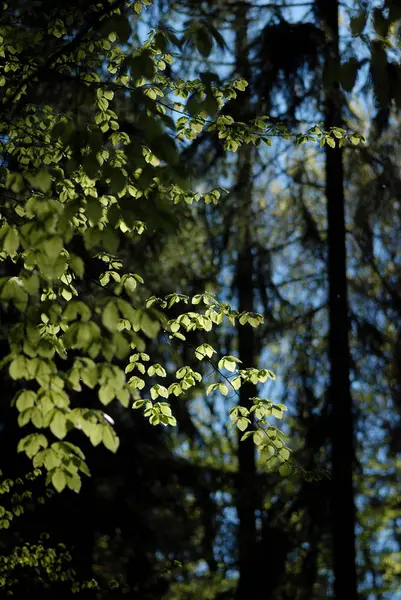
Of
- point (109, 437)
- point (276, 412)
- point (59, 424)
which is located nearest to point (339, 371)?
point (276, 412)

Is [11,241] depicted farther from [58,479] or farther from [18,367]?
[58,479]

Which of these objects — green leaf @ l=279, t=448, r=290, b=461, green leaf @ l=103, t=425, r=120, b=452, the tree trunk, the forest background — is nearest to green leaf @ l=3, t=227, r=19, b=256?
green leaf @ l=103, t=425, r=120, b=452

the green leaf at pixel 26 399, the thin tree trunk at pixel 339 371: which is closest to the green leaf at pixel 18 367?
the green leaf at pixel 26 399

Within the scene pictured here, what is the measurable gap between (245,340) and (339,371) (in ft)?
8.88

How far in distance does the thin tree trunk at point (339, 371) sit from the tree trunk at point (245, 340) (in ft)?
3.11

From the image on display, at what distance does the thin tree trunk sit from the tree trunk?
95 centimetres

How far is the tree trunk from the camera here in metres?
8.87

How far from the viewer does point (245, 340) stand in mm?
10609

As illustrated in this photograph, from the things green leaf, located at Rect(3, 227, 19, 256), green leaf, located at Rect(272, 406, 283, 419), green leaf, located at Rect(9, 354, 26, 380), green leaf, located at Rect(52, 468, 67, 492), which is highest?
green leaf, located at Rect(3, 227, 19, 256)

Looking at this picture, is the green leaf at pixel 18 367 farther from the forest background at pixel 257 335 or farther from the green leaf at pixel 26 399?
the forest background at pixel 257 335

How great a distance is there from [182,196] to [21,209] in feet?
3.40

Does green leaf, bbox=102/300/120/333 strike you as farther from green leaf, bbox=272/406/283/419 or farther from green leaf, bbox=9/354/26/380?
green leaf, bbox=272/406/283/419

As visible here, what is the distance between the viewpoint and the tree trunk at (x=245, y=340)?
8.87 m

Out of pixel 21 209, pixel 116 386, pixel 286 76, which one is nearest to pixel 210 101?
pixel 116 386
